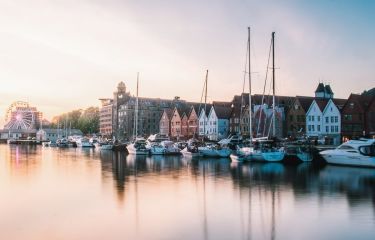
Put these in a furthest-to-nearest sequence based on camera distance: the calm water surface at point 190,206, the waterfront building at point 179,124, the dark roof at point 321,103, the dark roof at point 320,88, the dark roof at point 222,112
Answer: the waterfront building at point 179,124
the dark roof at point 320,88
the dark roof at point 222,112
the dark roof at point 321,103
the calm water surface at point 190,206

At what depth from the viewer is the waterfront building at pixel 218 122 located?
12081 centimetres

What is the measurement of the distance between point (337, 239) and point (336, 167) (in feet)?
129

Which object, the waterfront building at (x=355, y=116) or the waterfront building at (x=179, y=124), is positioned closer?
the waterfront building at (x=355, y=116)

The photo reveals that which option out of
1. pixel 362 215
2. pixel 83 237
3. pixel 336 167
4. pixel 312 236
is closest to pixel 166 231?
pixel 83 237

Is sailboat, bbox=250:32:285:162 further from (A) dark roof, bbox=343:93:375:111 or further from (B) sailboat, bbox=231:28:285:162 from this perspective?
(A) dark roof, bbox=343:93:375:111

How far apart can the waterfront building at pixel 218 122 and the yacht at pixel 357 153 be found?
62.3m

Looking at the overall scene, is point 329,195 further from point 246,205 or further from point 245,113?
point 245,113

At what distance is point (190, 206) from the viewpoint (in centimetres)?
2969

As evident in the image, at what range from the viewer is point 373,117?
88.2 meters

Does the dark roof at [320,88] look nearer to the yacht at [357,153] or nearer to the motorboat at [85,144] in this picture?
the yacht at [357,153]

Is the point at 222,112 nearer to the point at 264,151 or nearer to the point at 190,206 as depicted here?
the point at 264,151

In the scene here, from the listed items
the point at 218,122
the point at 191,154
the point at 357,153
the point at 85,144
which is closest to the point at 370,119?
the point at 357,153

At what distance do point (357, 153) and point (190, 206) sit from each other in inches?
1347

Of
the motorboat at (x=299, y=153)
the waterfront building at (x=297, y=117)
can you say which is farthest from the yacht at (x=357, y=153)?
the waterfront building at (x=297, y=117)
